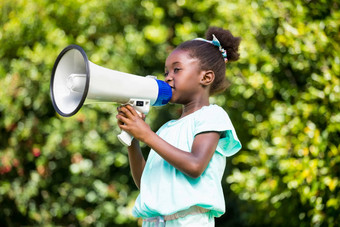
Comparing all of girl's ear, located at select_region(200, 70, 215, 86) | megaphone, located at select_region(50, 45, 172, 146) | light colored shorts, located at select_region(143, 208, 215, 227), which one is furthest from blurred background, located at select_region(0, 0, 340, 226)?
megaphone, located at select_region(50, 45, 172, 146)

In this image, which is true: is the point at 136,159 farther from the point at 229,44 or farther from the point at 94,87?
the point at 229,44

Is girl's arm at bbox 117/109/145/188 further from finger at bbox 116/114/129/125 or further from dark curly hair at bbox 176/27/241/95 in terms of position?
dark curly hair at bbox 176/27/241/95

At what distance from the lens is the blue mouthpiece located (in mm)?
1966

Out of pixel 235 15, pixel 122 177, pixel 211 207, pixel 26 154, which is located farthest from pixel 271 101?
pixel 26 154

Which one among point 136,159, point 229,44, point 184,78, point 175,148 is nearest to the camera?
point 175,148

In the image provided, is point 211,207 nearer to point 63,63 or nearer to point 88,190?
point 63,63

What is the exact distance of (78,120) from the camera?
4504 mm

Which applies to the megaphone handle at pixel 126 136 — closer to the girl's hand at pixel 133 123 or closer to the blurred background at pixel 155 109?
the girl's hand at pixel 133 123

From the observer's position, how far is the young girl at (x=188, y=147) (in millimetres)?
1806

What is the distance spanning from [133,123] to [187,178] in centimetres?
30

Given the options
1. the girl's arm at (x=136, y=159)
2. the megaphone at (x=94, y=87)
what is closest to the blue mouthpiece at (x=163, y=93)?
the megaphone at (x=94, y=87)

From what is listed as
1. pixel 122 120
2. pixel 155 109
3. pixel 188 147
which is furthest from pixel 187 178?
pixel 155 109

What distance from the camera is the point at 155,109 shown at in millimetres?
4633

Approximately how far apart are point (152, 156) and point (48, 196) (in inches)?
118
